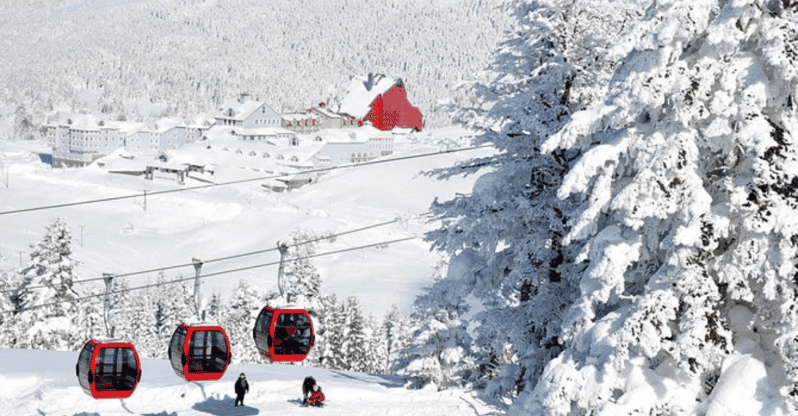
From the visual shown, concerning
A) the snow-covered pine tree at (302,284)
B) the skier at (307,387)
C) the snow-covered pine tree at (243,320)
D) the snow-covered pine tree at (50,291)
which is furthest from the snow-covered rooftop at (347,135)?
the skier at (307,387)

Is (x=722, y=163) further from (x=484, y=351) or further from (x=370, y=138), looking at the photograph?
(x=370, y=138)

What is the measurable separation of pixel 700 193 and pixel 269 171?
12895 cm

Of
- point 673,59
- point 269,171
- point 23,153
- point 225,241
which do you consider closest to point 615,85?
point 673,59

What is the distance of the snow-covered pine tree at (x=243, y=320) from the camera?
6112cm

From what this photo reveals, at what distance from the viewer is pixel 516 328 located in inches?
645

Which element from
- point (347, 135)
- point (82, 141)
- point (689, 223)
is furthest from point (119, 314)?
point (82, 141)

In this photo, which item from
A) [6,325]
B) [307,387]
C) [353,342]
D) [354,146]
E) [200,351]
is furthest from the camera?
[354,146]

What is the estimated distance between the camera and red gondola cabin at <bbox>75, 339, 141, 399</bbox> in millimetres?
21297

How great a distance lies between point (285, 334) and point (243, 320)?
1697 inches

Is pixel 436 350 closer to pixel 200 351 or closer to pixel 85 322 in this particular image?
pixel 200 351

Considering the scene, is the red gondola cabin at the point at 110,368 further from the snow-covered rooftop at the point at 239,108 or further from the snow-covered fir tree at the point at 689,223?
the snow-covered rooftop at the point at 239,108

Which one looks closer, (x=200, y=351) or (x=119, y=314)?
(x=200, y=351)

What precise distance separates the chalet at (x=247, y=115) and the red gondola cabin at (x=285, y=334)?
151 meters

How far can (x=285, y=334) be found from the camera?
2388 centimetres
